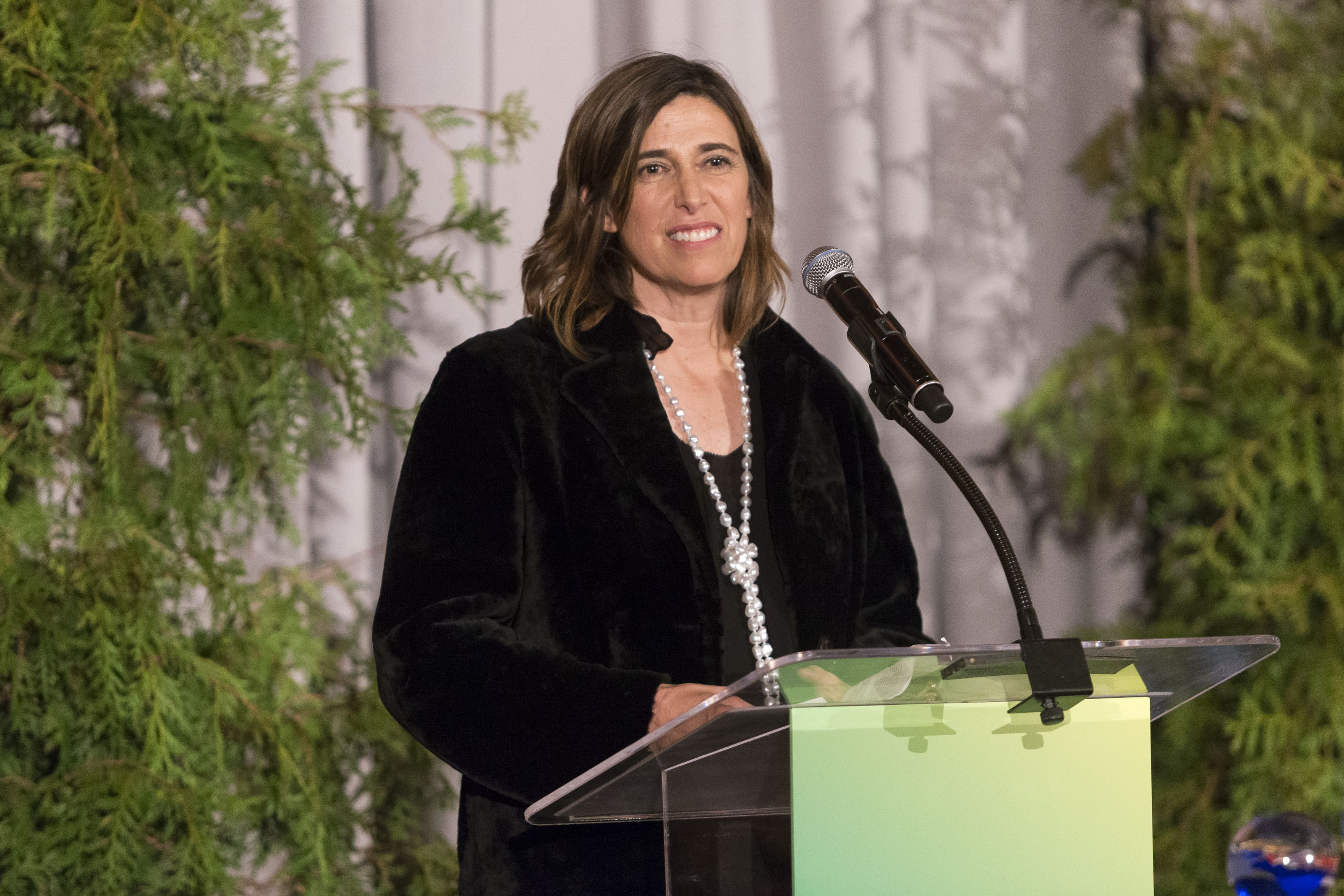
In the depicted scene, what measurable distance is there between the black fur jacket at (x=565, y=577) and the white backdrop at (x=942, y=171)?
1.17 m

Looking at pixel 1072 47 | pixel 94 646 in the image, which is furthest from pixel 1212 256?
pixel 94 646

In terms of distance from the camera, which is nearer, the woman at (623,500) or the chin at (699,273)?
the woman at (623,500)

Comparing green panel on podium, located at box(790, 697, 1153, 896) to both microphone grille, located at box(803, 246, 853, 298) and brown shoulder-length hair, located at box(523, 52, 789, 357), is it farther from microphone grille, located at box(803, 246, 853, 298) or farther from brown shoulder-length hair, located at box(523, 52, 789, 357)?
brown shoulder-length hair, located at box(523, 52, 789, 357)

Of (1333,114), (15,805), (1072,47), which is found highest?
(1072,47)

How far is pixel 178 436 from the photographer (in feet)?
6.75

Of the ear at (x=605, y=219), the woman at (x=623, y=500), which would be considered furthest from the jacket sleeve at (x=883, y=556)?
the ear at (x=605, y=219)

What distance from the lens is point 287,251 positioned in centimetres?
209

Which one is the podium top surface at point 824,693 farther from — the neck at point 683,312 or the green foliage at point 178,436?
the green foliage at point 178,436

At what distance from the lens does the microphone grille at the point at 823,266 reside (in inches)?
48.4

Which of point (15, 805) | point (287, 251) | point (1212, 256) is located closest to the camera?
point (15, 805)

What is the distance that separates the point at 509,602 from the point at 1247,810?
5.53 ft

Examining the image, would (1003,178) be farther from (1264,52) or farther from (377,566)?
(377,566)

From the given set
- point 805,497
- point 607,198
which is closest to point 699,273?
point 607,198

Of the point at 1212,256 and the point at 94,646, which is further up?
the point at 1212,256
